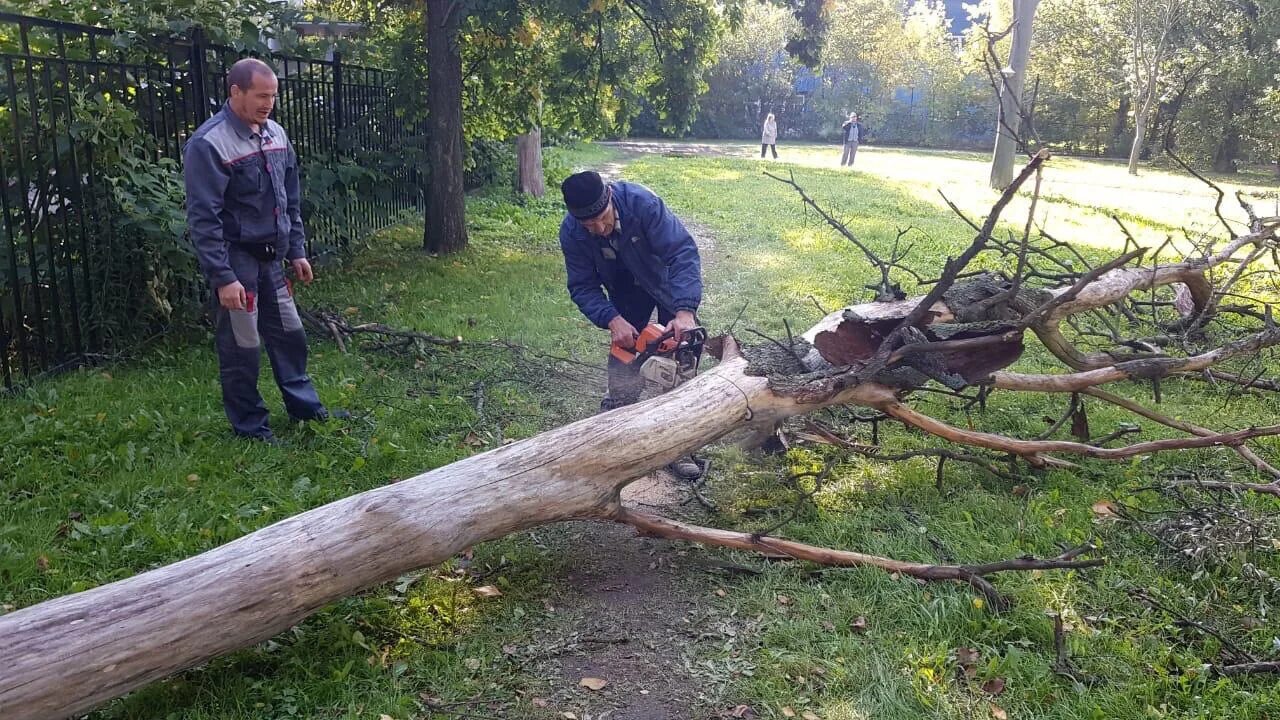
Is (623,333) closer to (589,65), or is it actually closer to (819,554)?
(819,554)

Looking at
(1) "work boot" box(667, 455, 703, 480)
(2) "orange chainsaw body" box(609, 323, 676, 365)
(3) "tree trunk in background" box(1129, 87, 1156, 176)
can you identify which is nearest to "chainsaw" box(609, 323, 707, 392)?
(2) "orange chainsaw body" box(609, 323, 676, 365)

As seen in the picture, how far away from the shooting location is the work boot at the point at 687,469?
452 centimetres

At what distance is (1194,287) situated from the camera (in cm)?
589

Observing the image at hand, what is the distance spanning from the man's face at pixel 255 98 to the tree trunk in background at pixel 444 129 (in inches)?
182

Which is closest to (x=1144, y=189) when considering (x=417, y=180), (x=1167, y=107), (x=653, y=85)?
(x=1167, y=107)

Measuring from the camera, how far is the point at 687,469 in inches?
179

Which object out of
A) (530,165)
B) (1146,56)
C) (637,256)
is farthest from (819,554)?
(1146,56)

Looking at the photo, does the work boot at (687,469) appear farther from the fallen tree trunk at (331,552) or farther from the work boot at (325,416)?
the work boot at (325,416)

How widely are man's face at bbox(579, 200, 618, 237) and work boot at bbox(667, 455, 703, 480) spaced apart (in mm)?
1227

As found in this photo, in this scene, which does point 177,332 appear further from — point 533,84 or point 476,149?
point 476,149

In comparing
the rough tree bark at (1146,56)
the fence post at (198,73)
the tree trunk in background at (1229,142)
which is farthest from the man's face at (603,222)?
the tree trunk in background at (1229,142)

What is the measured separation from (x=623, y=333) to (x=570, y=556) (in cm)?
116

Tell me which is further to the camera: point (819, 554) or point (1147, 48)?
point (1147, 48)

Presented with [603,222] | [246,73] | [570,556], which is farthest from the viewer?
[603,222]
